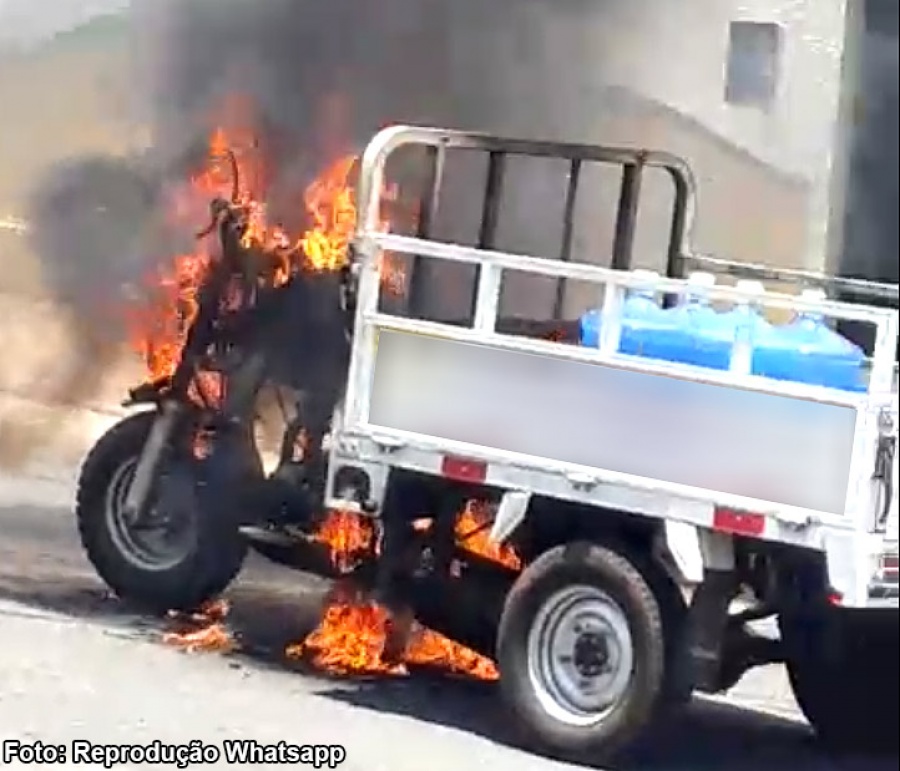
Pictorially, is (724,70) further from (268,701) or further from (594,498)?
(268,701)

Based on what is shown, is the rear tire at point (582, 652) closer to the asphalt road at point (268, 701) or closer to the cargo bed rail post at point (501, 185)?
the asphalt road at point (268, 701)

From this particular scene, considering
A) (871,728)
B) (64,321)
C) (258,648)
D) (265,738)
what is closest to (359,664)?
(258,648)

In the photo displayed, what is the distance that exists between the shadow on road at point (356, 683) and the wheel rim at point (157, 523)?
183 mm

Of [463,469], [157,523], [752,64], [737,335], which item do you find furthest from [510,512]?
[752,64]

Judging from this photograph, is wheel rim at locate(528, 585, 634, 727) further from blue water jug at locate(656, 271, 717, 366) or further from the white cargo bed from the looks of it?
blue water jug at locate(656, 271, 717, 366)

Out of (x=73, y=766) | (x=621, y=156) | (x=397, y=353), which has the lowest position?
(x=73, y=766)

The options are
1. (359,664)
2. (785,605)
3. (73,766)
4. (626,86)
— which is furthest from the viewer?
(626,86)

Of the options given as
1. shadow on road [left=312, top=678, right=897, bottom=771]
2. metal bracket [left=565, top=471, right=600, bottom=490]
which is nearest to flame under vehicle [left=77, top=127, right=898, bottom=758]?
metal bracket [left=565, top=471, right=600, bottom=490]

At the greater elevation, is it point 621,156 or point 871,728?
point 621,156

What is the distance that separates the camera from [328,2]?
9.70m

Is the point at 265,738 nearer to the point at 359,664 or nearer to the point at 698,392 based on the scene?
the point at 359,664

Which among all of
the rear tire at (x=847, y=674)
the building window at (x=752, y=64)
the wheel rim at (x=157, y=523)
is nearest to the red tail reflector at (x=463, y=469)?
the rear tire at (x=847, y=674)

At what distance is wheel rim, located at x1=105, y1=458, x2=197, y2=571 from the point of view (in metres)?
7.38

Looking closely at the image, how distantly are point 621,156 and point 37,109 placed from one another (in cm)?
334
